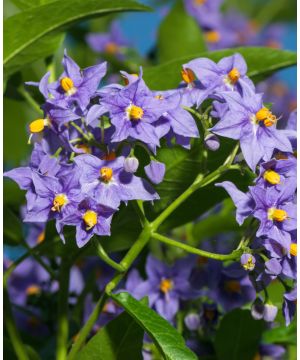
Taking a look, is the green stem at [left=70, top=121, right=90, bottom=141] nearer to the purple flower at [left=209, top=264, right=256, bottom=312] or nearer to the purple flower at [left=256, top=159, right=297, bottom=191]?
the purple flower at [left=256, top=159, right=297, bottom=191]

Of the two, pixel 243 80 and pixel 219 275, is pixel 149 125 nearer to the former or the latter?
pixel 243 80

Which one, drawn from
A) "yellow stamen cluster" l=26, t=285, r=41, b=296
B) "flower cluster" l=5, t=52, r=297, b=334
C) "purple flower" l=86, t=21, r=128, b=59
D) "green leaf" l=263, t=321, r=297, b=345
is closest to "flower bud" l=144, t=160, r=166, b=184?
"flower cluster" l=5, t=52, r=297, b=334

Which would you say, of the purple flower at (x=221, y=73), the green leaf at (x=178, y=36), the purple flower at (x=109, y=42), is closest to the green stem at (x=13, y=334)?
the purple flower at (x=221, y=73)

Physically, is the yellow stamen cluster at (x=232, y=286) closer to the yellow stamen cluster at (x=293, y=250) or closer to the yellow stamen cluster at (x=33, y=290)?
the yellow stamen cluster at (x=293, y=250)

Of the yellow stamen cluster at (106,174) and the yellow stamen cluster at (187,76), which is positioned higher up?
the yellow stamen cluster at (187,76)

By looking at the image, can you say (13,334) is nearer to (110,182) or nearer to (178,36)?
(110,182)

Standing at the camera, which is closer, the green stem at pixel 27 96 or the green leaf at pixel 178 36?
the green stem at pixel 27 96

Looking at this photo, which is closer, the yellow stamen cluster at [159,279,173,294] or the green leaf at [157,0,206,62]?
the yellow stamen cluster at [159,279,173,294]
